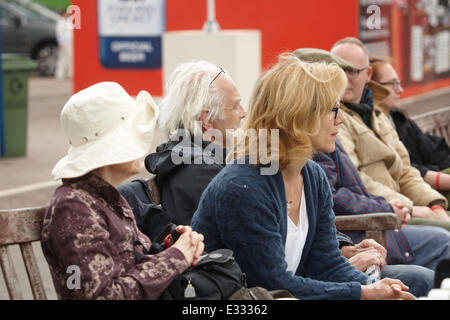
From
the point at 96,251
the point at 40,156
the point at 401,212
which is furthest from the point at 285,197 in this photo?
the point at 40,156

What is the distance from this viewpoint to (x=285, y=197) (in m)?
3.05

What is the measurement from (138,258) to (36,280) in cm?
38

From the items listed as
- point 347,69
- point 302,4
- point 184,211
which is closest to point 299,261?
point 184,211

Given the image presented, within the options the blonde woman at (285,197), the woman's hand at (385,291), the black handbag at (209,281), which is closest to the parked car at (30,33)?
the blonde woman at (285,197)

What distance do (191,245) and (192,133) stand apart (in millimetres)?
1067

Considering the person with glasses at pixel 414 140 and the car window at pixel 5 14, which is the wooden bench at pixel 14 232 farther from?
the car window at pixel 5 14

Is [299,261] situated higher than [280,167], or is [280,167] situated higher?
[280,167]

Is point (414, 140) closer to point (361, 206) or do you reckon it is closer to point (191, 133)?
point (361, 206)

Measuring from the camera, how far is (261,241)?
293 centimetres

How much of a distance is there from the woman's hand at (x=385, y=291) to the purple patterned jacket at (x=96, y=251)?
2.55ft

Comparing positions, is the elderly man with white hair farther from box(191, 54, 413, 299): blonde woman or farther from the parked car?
the parked car

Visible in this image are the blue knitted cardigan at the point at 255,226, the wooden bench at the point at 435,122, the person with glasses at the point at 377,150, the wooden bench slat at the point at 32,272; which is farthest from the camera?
the wooden bench at the point at 435,122

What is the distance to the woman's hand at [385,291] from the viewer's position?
3.05m
